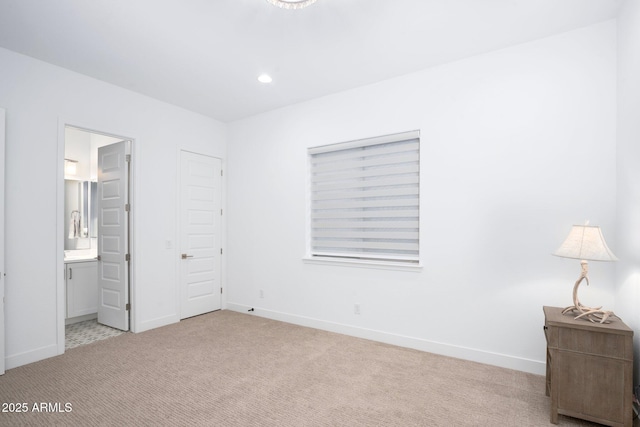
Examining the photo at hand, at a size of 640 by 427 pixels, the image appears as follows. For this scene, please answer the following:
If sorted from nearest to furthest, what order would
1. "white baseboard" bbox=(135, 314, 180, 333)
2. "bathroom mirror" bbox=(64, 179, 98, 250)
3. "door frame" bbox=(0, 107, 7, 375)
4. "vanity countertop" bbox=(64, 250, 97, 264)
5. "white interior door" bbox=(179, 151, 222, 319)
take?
"door frame" bbox=(0, 107, 7, 375), "white baseboard" bbox=(135, 314, 180, 333), "vanity countertop" bbox=(64, 250, 97, 264), "white interior door" bbox=(179, 151, 222, 319), "bathroom mirror" bbox=(64, 179, 98, 250)

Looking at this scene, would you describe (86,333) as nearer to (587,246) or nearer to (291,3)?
(291,3)

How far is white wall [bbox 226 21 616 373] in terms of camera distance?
8.87 feet

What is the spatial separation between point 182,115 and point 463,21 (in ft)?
12.0

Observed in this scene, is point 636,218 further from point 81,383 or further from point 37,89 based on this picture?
point 37,89

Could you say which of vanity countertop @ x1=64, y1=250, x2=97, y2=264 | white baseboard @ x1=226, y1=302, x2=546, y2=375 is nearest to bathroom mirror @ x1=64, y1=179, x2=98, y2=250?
vanity countertop @ x1=64, y1=250, x2=97, y2=264

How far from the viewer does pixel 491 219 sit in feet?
10.1

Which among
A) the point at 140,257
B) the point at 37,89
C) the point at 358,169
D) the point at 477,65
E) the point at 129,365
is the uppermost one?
the point at 477,65

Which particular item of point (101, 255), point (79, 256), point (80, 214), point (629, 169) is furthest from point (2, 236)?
point (629, 169)

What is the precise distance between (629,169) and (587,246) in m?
0.69

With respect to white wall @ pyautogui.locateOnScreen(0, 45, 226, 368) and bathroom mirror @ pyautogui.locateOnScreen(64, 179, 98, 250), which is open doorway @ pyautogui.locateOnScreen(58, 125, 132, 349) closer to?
bathroom mirror @ pyautogui.locateOnScreen(64, 179, 98, 250)

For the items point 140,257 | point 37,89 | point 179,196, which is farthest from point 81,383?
point 37,89

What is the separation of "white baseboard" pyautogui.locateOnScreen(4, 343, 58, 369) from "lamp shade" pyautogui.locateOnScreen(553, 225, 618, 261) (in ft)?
15.2

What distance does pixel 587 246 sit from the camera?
219 cm

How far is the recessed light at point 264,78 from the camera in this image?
3.57 meters
